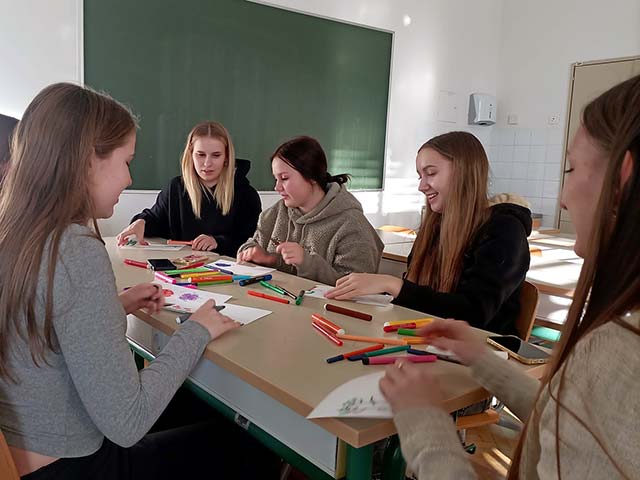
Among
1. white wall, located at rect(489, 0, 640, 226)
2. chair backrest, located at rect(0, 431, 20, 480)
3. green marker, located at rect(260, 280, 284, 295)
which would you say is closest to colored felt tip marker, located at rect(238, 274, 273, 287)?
green marker, located at rect(260, 280, 284, 295)

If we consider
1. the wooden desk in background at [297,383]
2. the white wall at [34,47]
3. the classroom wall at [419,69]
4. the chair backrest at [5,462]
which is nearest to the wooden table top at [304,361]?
the wooden desk in background at [297,383]

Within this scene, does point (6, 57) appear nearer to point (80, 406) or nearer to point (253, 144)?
point (253, 144)

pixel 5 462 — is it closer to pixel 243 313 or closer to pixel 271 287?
pixel 243 313

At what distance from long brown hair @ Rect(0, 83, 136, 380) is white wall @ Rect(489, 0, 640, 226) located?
4893mm

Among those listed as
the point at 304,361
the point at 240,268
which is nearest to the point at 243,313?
the point at 304,361

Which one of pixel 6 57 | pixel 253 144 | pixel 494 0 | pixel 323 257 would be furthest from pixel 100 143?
pixel 494 0

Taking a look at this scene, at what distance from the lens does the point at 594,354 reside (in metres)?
0.58

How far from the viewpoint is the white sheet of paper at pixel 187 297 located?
131 centimetres

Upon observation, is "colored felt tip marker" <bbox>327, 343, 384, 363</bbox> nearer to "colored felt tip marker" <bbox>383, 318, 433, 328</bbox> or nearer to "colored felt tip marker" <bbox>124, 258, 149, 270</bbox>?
"colored felt tip marker" <bbox>383, 318, 433, 328</bbox>

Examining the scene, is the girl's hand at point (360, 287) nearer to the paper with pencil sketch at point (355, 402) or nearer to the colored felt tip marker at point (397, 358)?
the colored felt tip marker at point (397, 358)

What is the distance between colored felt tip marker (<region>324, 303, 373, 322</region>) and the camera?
49.7 inches

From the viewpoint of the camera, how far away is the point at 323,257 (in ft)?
6.71

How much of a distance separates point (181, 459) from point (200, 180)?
5.99ft

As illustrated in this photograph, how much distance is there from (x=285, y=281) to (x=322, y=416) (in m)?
0.89
